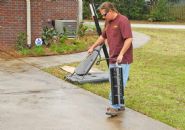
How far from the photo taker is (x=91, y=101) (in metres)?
8.13

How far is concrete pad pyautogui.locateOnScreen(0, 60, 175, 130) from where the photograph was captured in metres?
6.65

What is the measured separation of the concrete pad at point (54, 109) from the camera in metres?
6.65

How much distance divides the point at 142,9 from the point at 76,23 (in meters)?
19.0

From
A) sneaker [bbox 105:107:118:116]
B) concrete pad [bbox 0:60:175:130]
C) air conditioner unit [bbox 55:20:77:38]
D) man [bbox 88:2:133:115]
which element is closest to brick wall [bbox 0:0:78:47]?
air conditioner unit [bbox 55:20:77:38]

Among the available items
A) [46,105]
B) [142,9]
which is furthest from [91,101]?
[142,9]

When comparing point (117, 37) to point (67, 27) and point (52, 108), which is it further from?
point (67, 27)

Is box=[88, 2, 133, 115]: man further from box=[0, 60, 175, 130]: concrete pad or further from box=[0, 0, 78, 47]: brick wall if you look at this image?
box=[0, 0, 78, 47]: brick wall

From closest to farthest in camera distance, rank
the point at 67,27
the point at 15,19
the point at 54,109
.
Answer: the point at 54,109 → the point at 15,19 → the point at 67,27

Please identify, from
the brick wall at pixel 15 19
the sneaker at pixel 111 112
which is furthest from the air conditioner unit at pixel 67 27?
the sneaker at pixel 111 112

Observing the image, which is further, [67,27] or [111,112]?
[67,27]

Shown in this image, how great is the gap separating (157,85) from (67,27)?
6889 millimetres

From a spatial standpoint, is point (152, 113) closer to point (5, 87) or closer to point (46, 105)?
point (46, 105)

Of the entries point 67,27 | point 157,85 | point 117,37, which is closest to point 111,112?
point 117,37

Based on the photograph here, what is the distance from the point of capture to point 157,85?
9.57m
